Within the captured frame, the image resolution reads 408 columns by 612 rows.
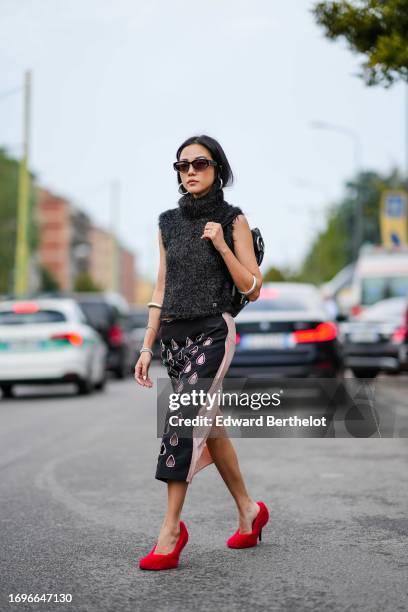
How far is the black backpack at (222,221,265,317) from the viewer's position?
15.2ft

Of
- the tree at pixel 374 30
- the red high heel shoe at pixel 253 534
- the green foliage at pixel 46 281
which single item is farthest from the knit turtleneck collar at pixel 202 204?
the green foliage at pixel 46 281

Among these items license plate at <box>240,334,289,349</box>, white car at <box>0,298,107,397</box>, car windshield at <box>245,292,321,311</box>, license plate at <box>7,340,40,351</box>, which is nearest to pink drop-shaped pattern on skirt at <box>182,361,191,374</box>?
license plate at <box>240,334,289,349</box>

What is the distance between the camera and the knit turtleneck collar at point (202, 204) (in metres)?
4.68

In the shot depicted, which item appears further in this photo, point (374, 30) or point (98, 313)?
point (98, 313)

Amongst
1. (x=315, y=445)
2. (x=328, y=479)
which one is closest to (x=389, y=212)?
(x=315, y=445)

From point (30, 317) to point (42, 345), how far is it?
50 cm

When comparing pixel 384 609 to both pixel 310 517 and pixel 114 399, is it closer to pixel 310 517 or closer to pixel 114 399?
pixel 310 517

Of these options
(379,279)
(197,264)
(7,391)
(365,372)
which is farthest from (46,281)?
(197,264)

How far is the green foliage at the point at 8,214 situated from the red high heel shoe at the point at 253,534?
241ft

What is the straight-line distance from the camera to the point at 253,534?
496cm

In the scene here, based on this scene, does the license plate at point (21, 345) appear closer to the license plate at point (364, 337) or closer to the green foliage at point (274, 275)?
the license plate at point (364, 337)

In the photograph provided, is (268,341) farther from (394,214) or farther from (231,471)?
(394,214)

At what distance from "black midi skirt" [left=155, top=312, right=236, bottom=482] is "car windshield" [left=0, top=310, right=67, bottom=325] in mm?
11735

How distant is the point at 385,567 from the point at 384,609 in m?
0.70
